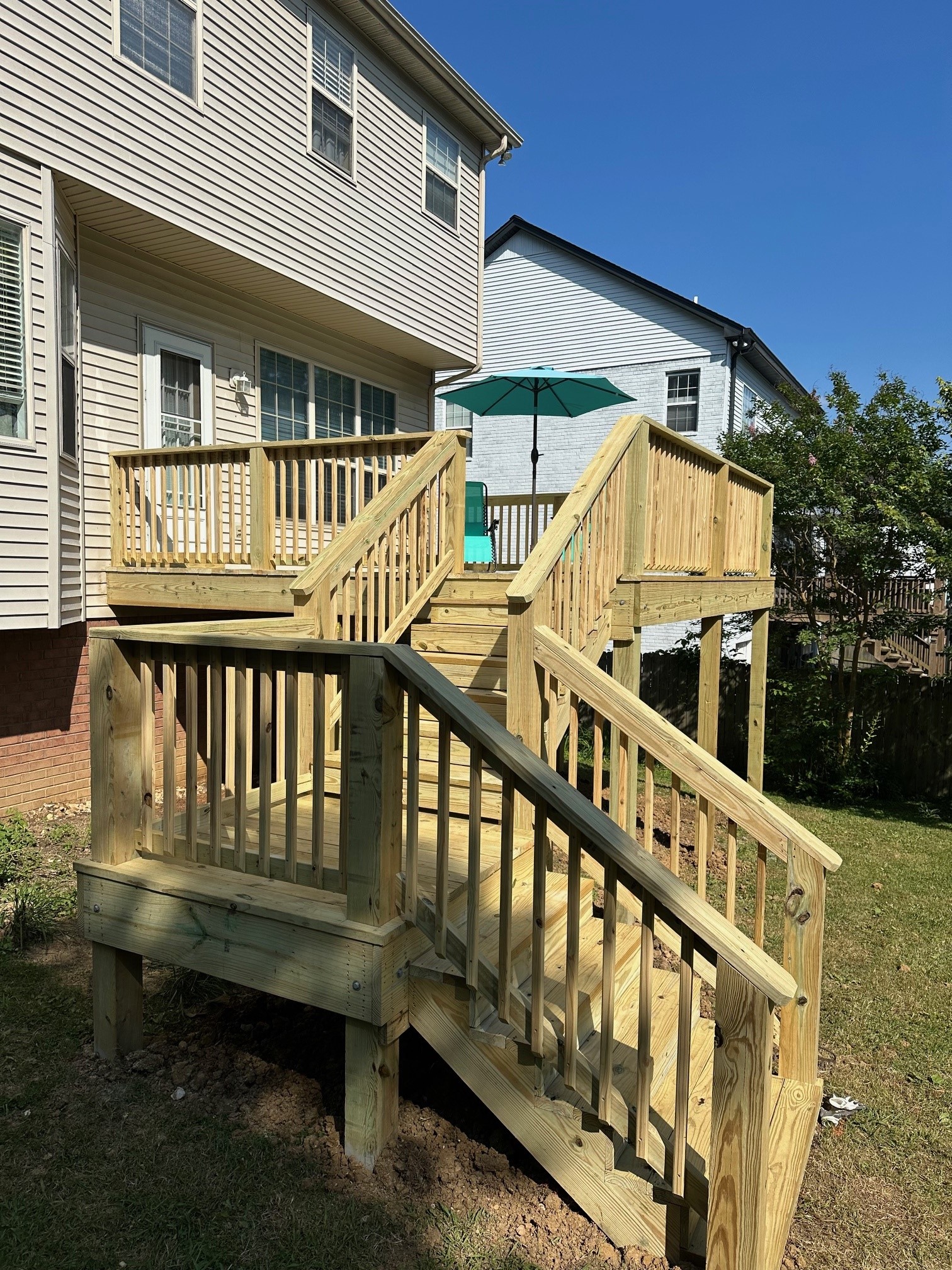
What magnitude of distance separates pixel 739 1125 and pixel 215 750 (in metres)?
2.21

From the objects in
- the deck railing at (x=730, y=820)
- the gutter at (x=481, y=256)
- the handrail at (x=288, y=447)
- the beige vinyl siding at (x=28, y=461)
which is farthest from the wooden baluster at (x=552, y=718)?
the gutter at (x=481, y=256)

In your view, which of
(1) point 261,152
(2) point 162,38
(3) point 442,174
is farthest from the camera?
(3) point 442,174

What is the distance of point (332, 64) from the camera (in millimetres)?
10125

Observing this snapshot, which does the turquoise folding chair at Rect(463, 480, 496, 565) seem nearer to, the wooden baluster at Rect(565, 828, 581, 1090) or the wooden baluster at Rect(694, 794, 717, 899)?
the wooden baluster at Rect(694, 794, 717, 899)

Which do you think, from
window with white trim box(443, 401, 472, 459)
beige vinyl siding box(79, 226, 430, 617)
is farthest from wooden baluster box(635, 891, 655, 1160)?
window with white trim box(443, 401, 472, 459)

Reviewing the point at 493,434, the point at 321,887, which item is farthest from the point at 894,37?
the point at 321,887

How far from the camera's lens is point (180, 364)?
30.6 feet

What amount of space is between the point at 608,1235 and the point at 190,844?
83.7 inches

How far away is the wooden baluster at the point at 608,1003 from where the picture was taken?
2.61 meters

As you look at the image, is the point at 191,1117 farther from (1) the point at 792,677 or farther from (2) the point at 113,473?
(1) the point at 792,677

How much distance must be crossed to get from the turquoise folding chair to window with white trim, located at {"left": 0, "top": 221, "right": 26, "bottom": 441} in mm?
5757

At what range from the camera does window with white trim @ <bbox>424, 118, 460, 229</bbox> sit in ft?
39.1

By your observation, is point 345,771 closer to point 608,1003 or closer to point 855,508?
point 608,1003

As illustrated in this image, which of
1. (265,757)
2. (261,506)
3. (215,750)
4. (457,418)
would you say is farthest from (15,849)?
Result: (457,418)
